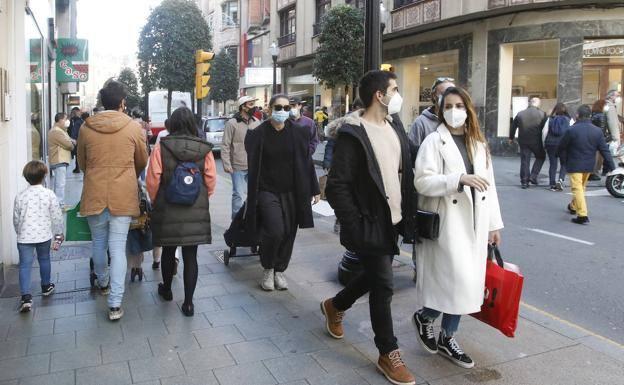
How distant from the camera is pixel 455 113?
3.67m

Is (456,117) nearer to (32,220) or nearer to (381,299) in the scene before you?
(381,299)

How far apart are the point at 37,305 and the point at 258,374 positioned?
2535 millimetres

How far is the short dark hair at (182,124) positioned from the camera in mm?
4918

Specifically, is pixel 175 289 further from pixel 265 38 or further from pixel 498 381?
pixel 265 38

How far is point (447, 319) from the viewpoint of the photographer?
3.91 metres

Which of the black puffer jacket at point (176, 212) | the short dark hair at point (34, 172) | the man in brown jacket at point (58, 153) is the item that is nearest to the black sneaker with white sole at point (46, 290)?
the short dark hair at point (34, 172)

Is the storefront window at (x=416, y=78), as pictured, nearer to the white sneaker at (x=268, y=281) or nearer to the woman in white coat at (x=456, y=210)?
the white sneaker at (x=268, y=281)

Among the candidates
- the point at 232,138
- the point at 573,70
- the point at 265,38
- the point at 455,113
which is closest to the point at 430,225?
the point at 455,113

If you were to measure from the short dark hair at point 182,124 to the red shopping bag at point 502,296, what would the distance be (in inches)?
104

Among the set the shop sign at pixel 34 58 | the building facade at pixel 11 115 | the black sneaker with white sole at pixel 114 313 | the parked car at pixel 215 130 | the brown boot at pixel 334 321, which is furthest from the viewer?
the parked car at pixel 215 130

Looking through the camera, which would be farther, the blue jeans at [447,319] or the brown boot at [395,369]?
the blue jeans at [447,319]

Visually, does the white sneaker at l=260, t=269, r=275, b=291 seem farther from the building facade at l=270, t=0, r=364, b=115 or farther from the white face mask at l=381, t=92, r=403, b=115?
the building facade at l=270, t=0, r=364, b=115

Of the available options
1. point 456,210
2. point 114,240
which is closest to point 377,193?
point 456,210

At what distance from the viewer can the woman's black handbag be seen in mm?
3656
